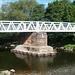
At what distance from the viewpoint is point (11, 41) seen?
49.5 metres

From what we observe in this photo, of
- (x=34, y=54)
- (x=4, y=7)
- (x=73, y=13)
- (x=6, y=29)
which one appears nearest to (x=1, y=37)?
(x=4, y=7)

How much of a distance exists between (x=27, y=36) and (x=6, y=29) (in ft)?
23.9

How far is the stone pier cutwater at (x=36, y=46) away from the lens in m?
28.4

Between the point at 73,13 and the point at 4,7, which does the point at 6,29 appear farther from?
the point at 4,7

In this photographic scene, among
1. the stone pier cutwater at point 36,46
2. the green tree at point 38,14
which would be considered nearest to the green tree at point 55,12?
the green tree at point 38,14

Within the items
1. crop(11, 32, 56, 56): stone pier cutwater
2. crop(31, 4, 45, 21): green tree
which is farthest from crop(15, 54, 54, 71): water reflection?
crop(31, 4, 45, 21): green tree

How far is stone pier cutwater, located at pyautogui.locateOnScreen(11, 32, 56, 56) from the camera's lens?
28.4m

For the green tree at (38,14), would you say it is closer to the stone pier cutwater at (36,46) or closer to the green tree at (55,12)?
the green tree at (55,12)

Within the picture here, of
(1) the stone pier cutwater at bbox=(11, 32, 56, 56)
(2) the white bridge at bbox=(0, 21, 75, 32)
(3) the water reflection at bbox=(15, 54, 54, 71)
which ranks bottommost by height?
(3) the water reflection at bbox=(15, 54, 54, 71)

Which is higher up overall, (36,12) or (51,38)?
(36,12)

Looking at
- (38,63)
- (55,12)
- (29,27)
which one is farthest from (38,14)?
(38,63)

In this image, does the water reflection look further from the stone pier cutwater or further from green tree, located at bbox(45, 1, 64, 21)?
green tree, located at bbox(45, 1, 64, 21)

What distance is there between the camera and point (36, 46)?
98.5 ft

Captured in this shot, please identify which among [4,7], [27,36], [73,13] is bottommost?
[27,36]
